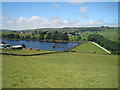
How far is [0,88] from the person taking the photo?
40.5ft

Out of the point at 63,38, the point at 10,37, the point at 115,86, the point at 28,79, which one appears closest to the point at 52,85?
the point at 28,79

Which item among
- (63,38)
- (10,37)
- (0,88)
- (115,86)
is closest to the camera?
(0,88)

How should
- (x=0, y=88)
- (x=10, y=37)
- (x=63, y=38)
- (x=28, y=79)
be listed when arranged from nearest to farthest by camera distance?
(x=0, y=88), (x=28, y=79), (x=63, y=38), (x=10, y=37)

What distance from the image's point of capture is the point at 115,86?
14.3m

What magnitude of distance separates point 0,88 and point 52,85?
175 inches

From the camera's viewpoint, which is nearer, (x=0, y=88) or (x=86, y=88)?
(x=0, y=88)

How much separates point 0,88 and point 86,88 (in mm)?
7293

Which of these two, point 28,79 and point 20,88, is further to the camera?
point 28,79

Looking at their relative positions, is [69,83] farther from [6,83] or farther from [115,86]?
[6,83]

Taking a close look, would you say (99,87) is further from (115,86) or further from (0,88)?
(0,88)

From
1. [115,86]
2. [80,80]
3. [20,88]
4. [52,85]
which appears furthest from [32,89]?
[115,86]

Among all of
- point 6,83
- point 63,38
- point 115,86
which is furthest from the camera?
point 63,38

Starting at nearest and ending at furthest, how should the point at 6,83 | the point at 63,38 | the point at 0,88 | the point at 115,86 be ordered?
the point at 0,88 → the point at 6,83 → the point at 115,86 → the point at 63,38

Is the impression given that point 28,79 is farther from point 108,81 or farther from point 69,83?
point 108,81
